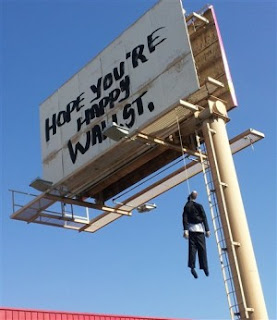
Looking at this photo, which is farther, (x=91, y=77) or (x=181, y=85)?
(x=91, y=77)

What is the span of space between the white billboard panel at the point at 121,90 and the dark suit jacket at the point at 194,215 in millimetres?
3368

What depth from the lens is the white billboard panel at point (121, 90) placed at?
16.1 meters

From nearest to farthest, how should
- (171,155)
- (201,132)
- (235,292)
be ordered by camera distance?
(235,292), (201,132), (171,155)

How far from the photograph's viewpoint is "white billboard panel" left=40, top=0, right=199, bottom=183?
52.9 ft

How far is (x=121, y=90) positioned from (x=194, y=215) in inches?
237

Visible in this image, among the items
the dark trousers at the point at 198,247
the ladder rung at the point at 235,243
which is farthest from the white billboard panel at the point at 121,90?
the ladder rung at the point at 235,243

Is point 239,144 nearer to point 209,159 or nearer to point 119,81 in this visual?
point 209,159

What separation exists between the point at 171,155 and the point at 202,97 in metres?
2.72

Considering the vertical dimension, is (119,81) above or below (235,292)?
above

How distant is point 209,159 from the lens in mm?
15000

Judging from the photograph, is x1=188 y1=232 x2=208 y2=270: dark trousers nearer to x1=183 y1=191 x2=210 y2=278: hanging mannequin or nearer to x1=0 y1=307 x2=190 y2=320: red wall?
x1=183 y1=191 x2=210 y2=278: hanging mannequin

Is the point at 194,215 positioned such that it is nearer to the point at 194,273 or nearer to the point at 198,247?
the point at 198,247

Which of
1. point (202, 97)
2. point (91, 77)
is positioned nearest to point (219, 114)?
point (202, 97)

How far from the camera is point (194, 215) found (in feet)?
44.0
